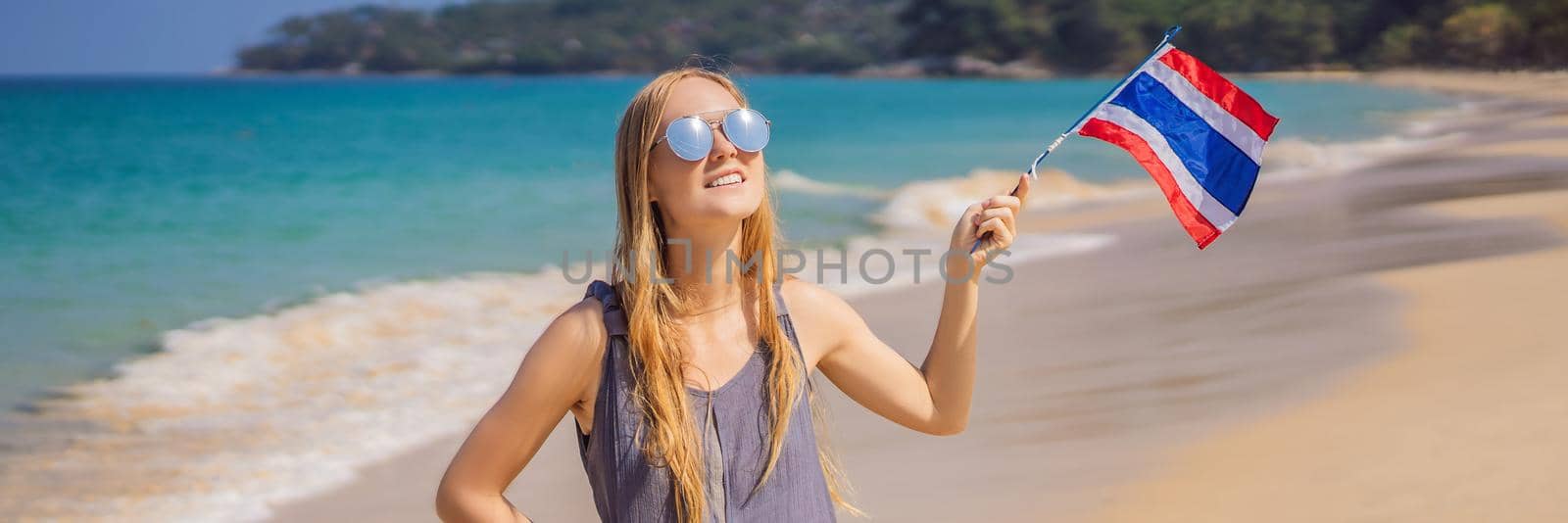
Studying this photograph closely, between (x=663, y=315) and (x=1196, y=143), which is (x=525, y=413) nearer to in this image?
(x=663, y=315)

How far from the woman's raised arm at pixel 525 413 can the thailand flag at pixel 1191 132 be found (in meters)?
1.25

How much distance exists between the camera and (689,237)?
200 cm

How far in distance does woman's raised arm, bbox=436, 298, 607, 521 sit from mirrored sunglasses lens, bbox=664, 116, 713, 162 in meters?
0.24

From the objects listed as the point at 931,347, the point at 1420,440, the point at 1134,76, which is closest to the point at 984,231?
the point at 931,347

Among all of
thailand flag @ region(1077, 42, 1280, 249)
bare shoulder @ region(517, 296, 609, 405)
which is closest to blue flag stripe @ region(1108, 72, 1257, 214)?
thailand flag @ region(1077, 42, 1280, 249)

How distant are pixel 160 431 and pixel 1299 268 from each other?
675 centimetres

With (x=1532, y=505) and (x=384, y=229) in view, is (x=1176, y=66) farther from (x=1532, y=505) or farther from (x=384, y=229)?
(x=384, y=229)

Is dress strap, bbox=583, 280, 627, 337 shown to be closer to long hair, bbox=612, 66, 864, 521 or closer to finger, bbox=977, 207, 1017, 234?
long hair, bbox=612, 66, 864, 521

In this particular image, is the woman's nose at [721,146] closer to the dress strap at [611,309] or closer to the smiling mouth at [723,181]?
the smiling mouth at [723,181]

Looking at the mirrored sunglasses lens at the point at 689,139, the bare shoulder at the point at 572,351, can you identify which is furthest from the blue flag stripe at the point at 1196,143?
the bare shoulder at the point at 572,351

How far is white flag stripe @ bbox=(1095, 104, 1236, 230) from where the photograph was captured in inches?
110

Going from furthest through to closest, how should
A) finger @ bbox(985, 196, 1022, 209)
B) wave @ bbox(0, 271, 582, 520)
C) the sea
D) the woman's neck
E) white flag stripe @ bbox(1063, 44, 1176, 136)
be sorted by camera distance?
the sea, wave @ bbox(0, 271, 582, 520), white flag stripe @ bbox(1063, 44, 1176, 136), finger @ bbox(985, 196, 1022, 209), the woman's neck

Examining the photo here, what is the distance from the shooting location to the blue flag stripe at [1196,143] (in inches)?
110

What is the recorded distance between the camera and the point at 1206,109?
9.20 feet
